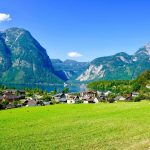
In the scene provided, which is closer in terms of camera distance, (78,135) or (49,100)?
(78,135)

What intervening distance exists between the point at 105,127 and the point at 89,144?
21.9 ft

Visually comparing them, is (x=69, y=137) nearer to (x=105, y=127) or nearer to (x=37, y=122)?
(x=105, y=127)

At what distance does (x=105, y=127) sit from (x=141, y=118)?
22.5 ft

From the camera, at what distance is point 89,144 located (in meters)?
22.1

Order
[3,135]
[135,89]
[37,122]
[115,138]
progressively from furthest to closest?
[135,89], [37,122], [3,135], [115,138]

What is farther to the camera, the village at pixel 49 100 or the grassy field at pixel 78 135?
the village at pixel 49 100

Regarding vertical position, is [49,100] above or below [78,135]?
below

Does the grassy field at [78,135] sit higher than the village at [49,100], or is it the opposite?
the grassy field at [78,135]

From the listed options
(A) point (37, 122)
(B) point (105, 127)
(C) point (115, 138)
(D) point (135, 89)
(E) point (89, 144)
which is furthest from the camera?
(D) point (135, 89)

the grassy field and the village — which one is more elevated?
the grassy field

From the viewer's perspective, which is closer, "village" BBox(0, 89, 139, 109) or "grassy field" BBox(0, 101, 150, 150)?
"grassy field" BBox(0, 101, 150, 150)

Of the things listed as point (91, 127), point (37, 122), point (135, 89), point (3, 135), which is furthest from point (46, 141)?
point (135, 89)

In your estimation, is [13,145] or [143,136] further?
[143,136]

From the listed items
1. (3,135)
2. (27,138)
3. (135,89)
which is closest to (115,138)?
(27,138)
